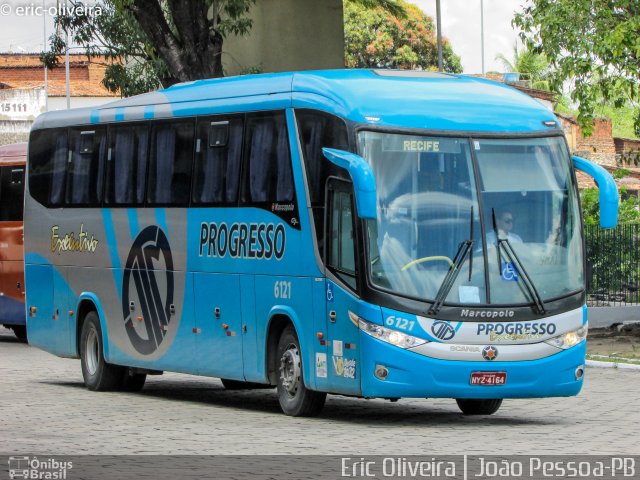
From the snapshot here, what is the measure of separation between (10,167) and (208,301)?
42.1 feet

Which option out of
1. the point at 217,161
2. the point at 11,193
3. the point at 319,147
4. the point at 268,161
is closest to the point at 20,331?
the point at 11,193

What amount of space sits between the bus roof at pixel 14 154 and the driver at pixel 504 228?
52.3ft

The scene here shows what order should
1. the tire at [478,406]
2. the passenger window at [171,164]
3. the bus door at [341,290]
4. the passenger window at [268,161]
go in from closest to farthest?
the bus door at [341,290]
the passenger window at [268,161]
the tire at [478,406]
the passenger window at [171,164]

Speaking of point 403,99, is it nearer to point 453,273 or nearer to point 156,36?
point 453,273

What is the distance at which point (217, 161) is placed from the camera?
17.1 metres

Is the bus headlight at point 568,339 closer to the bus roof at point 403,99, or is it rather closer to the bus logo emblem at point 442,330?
the bus logo emblem at point 442,330

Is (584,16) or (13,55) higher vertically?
(13,55)

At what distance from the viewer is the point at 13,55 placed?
307 feet

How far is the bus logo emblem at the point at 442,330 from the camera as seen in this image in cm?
1427

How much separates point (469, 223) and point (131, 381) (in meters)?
7.11

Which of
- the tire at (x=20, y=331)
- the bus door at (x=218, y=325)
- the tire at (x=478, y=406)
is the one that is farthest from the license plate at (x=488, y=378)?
the tire at (x=20, y=331)

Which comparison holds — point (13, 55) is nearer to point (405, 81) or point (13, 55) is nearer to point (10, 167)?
point (10, 167)

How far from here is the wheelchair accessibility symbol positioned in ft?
48.0

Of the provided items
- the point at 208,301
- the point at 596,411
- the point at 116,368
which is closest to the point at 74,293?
the point at 116,368
